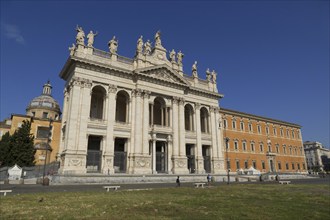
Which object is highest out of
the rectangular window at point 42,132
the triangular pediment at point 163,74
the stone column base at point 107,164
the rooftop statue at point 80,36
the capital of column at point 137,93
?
the rooftop statue at point 80,36

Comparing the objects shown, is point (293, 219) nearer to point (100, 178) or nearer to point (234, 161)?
point (100, 178)

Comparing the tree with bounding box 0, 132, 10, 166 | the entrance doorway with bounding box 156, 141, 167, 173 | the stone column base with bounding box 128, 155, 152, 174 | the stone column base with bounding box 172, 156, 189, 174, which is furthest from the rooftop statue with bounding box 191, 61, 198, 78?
the tree with bounding box 0, 132, 10, 166

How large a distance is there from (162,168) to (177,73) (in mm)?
15138

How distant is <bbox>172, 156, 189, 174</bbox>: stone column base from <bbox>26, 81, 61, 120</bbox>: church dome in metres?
40.5

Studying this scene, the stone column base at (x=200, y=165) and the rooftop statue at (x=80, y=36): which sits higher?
the rooftop statue at (x=80, y=36)

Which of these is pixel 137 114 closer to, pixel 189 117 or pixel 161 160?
pixel 161 160

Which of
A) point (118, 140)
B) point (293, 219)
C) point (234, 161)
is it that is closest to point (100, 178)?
point (118, 140)

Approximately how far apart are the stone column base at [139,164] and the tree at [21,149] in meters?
23.1

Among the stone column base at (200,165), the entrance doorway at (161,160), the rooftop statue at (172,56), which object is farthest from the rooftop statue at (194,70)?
the stone column base at (200,165)

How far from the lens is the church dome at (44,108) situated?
205ft

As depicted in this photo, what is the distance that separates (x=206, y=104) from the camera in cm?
4409

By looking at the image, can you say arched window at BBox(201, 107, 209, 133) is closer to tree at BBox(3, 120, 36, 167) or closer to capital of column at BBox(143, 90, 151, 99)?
capital of column at BBox(143, 90, 151, 99)

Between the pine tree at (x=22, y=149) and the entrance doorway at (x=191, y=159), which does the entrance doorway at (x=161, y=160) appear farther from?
the pine tree at (x=22, y=149)

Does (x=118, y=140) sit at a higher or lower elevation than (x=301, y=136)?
lower
